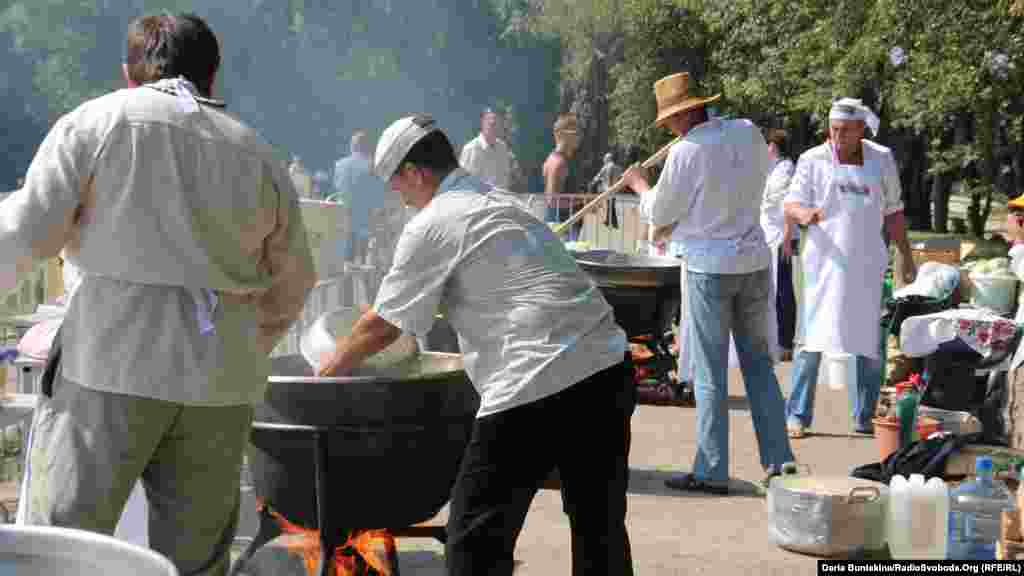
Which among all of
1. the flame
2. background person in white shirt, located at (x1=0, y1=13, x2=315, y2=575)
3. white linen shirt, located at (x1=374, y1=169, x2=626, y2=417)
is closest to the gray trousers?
background person in white shirt, located at (x1=0, y1=13, x2=315, y2=575)

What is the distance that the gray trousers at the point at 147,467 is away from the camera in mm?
3326

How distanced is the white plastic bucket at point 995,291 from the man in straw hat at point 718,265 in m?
3.12

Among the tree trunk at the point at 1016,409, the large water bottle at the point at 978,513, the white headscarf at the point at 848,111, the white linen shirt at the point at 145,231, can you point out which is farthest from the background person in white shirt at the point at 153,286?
the white headscarf at the point at 848,111

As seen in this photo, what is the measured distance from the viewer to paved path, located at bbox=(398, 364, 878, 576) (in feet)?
19.0

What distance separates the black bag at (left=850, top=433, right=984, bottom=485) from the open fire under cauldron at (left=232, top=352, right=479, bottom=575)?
2.51 meters

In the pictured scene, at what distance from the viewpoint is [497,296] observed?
13.8 feet

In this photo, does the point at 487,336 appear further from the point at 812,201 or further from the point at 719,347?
the point at 812,201

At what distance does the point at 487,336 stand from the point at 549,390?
0.81ft

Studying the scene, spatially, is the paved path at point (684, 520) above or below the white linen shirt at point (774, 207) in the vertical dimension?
below

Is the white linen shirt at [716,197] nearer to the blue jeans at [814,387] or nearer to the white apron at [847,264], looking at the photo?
the white apron at [847,264]

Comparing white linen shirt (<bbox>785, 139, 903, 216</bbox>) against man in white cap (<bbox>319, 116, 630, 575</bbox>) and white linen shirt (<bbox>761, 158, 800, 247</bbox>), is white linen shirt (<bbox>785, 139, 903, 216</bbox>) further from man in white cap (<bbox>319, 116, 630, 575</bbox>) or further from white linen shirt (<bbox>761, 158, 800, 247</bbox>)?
man in white cap (<bbox>319, 116, 630, 575</bbox>)

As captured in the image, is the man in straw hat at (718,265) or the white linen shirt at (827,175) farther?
the white linen shirt at (827,175)

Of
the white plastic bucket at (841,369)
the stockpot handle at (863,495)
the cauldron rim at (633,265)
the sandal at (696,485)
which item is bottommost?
the sandal at (696,485)

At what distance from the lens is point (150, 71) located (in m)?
3.49
